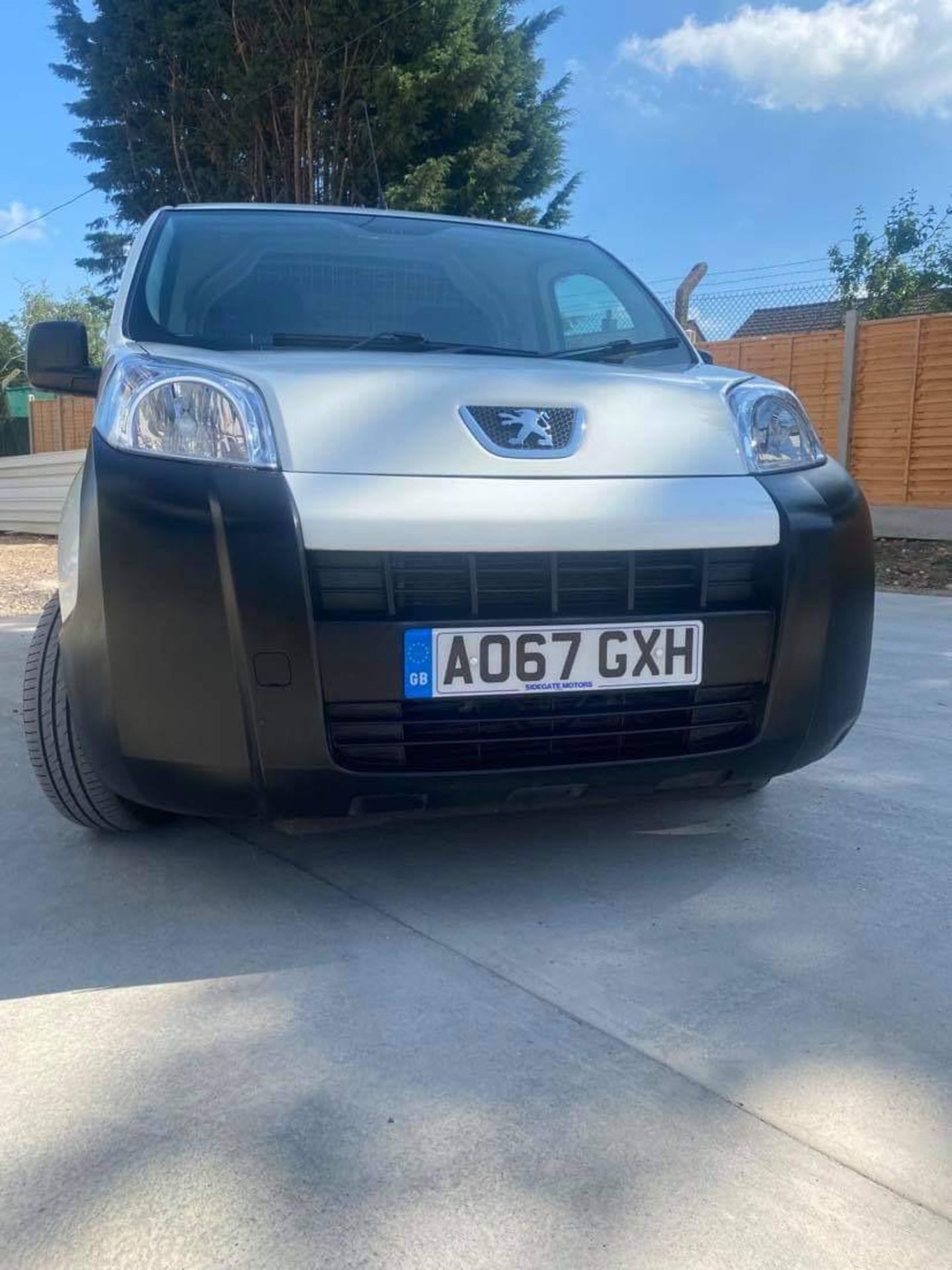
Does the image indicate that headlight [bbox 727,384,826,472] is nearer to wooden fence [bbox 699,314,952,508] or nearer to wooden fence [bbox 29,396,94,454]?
wooden fence [bbox 699,314,952,508]

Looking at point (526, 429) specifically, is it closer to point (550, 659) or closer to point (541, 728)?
point (550, 659)

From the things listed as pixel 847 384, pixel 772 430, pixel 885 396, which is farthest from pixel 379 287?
pixel 847 384

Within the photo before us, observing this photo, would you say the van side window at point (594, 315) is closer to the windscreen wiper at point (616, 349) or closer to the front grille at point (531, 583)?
the windscreen wiper at point (616, 349)

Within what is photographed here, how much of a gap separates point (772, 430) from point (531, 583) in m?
0.68

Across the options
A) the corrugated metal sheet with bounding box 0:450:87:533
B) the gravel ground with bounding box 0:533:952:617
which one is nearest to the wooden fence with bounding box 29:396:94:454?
the corrugated metal sheet with bounding box 0:450:87:533

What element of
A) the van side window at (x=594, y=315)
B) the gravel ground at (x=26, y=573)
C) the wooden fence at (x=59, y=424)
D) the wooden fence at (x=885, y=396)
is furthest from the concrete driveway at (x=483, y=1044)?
the wooden fence at (x=59, y=424)

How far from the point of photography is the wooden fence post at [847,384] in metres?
9.85

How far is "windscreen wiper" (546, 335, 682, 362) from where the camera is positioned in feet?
7.94

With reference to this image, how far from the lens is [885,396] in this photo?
9641 mm

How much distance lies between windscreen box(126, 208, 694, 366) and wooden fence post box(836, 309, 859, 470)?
7.55 meters

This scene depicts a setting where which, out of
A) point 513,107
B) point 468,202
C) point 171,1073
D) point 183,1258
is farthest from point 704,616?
point 513,107

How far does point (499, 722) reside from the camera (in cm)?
185

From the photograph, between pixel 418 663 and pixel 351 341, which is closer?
pixel 418 663

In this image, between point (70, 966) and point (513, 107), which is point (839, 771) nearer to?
point (70, 966)
